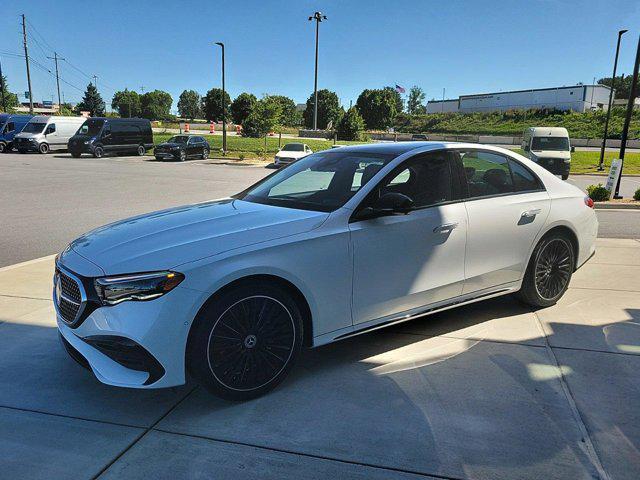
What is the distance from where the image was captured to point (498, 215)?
4.26 meters

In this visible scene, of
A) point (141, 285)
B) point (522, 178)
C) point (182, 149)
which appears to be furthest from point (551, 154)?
point (141, 285)

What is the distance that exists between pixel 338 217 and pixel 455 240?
1.07m

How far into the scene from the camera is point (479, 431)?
2.90 m

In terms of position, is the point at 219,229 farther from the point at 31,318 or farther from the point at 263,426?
the point at 31,318

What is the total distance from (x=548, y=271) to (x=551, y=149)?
18.8 m

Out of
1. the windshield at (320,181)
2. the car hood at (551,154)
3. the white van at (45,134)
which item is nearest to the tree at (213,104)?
the white van at (45,134)

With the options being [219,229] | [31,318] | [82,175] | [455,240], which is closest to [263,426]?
[219,229]

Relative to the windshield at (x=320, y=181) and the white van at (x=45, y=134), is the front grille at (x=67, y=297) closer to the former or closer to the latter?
the windshield at (x=320, y=181)

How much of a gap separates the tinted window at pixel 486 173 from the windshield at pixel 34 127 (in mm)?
35477

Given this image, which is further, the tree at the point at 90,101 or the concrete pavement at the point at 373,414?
the tree at the point at 90,101

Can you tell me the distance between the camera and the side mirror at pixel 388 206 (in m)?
3.49

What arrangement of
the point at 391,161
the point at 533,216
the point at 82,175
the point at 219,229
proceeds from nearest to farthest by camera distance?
the point at 219,229
the point at 391,161
the point at 533,216
the point at 82,175

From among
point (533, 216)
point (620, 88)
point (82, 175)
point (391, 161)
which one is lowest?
point (82, 175)

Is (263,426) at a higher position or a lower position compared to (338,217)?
lower
